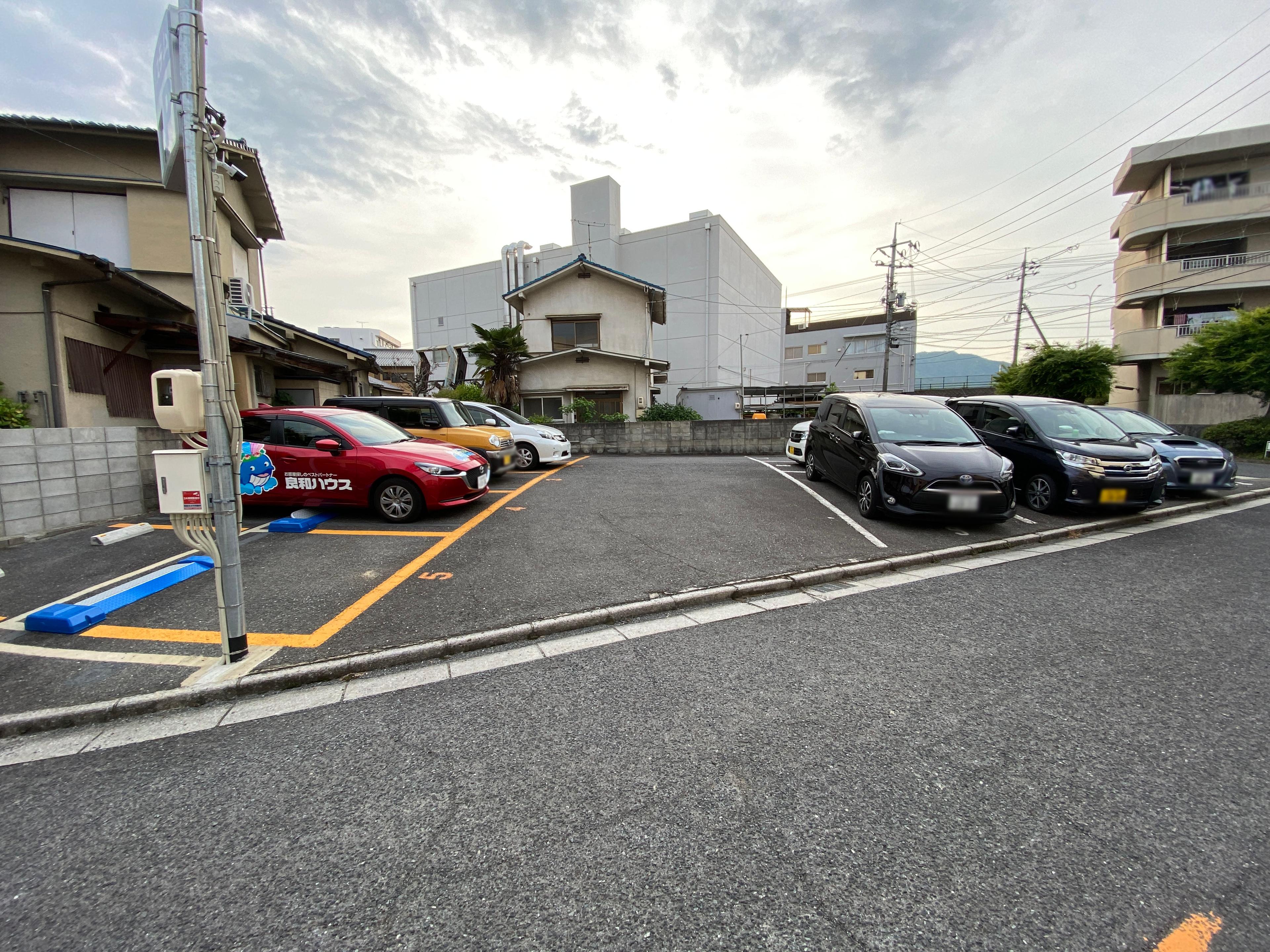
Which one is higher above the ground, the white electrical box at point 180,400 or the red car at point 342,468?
the white electrical box at point 180,400

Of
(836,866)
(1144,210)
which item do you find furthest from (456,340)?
(836,866)

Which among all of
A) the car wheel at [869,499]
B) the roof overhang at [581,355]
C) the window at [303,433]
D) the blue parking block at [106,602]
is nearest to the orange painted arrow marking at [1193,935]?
the blue parking block at [106,602]

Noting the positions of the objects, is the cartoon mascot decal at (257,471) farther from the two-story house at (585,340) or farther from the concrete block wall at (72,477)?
the two-story house at (585,340)

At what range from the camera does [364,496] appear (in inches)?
251

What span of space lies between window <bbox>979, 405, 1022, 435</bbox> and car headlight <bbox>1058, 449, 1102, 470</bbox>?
2.81ft

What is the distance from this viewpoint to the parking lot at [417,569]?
10.8 ft

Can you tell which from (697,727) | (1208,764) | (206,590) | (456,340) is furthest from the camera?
(456,340)

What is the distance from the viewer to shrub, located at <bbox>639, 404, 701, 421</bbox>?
789 inches

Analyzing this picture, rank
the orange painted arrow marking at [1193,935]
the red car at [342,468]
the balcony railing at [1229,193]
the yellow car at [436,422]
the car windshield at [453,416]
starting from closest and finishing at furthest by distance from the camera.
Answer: the orange painted arrow marking at [1193,935] → the red car at [342,468] → the yellow car at [436,422] → the car windshield at [453,416] → the balcony railing at [1229,193]

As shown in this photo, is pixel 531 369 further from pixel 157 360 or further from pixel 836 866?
pixel 836 866

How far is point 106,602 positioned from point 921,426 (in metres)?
8.77

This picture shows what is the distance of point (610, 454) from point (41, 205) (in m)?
13.8

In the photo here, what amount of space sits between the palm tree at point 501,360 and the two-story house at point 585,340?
3.80ft

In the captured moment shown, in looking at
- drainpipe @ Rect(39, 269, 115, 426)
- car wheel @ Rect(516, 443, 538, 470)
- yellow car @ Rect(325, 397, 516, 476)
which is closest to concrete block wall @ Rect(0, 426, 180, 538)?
drainpipe @ Rect(39, 269, 115, 426)
